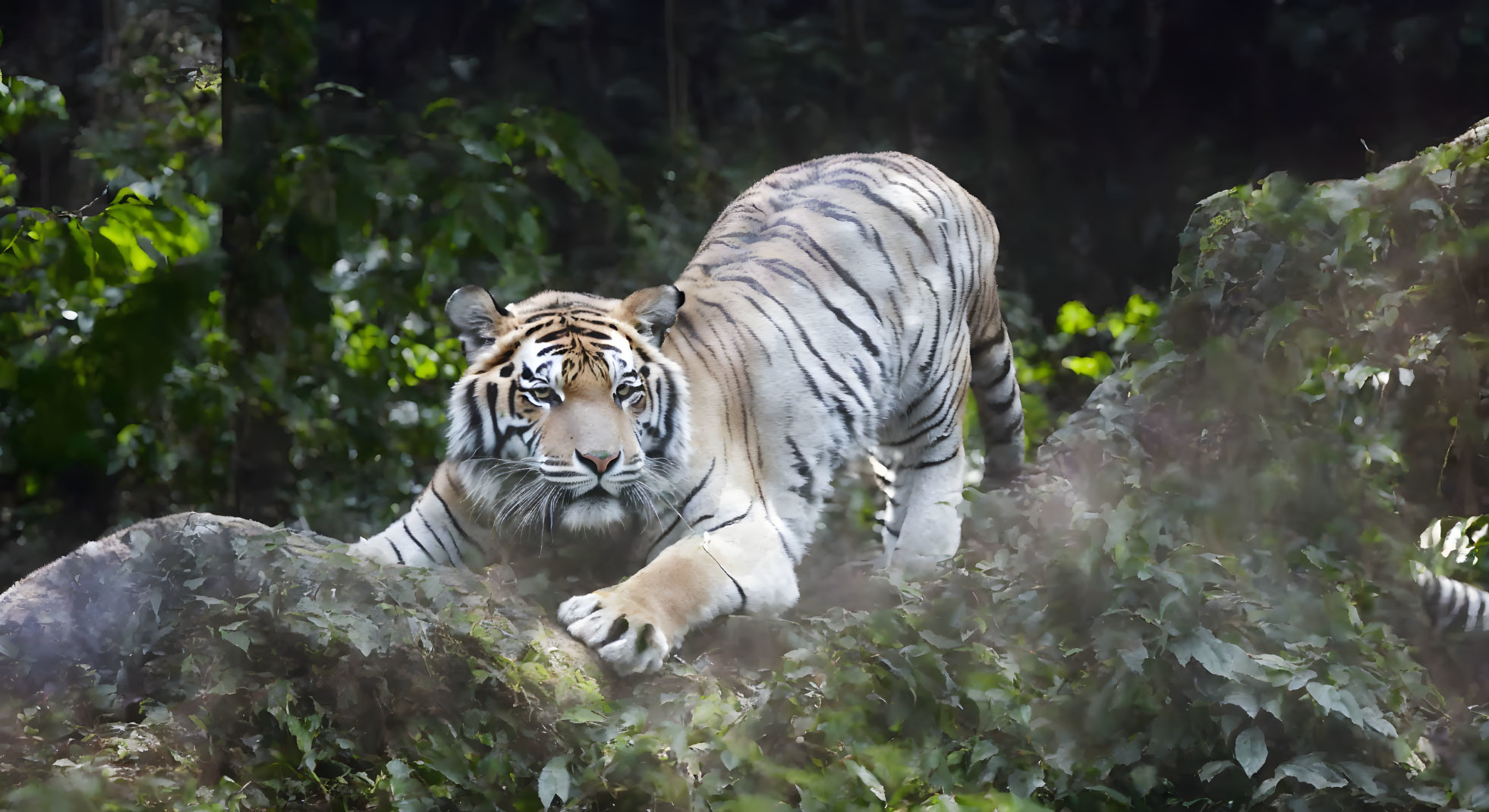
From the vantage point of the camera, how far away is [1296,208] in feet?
10.5

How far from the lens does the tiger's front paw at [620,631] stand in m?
2.49

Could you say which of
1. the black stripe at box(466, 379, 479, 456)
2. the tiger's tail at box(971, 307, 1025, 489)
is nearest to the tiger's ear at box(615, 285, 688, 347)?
the black stripe at box(466, 379, 479, 456)

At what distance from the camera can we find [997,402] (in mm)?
4547

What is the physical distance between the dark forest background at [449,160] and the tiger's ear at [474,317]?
4.75 ft

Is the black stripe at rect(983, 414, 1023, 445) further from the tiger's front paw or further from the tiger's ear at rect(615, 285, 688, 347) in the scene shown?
the tiger's front paw

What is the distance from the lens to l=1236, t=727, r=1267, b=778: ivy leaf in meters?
2.23

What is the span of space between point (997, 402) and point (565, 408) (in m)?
2.20

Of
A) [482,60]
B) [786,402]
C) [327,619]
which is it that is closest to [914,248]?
[786,402]

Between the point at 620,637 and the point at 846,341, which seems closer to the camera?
the point at 620,637

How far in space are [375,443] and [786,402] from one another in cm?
238

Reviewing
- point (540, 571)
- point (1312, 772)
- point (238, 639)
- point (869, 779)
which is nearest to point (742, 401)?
point (540, 571)

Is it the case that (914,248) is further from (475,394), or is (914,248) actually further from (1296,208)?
(475,394)

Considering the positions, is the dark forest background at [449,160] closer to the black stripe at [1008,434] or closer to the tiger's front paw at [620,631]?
the black stripe at [1008,434]

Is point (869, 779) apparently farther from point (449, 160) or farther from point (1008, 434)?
point (449, 160)
